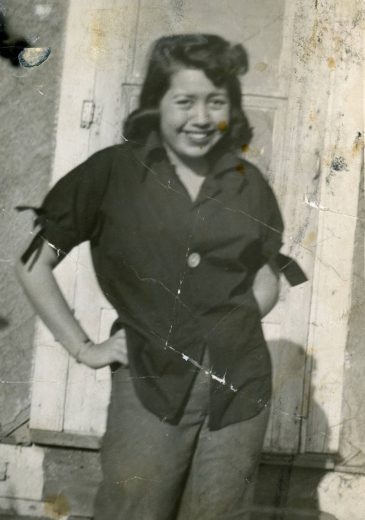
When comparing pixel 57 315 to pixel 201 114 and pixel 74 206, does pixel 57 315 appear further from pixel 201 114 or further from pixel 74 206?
pixel 201 114

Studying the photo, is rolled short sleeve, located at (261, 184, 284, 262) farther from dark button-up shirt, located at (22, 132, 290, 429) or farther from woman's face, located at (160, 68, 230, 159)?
woman's face, located at (160, 68, 230, 159)

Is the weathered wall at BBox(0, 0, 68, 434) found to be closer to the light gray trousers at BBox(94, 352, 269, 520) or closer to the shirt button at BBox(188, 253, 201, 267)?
the light gray trousers at BBox(94, 352, 269, 520)

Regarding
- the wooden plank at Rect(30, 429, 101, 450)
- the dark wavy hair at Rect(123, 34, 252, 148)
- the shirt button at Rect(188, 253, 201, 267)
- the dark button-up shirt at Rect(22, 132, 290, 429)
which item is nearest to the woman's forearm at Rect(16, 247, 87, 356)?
the dark button-up shirt at Rect(22, 132, 290, 429)

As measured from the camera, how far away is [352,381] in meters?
1.50

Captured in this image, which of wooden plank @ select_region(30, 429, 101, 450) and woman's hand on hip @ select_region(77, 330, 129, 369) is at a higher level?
woman's hand on hip @ select_region(77, 330, 129, 369)

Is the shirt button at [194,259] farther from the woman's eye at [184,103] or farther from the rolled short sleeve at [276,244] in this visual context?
the woman's eye at [184,103]

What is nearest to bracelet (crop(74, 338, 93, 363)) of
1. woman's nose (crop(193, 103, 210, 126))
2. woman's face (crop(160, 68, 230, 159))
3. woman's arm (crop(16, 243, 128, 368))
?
woman's arm (crop(16, 243, 128, 368))

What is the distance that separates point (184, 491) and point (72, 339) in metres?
0.60

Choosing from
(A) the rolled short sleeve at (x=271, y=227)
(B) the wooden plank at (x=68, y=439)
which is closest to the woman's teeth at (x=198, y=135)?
(A) the rolled short sleeve at (x=271, y=227)

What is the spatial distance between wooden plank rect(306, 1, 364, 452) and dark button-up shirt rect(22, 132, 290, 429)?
195mm

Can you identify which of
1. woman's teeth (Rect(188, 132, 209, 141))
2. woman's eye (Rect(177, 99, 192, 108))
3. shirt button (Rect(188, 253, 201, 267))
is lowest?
shirt button (Rect(188, 253, 201, 267))

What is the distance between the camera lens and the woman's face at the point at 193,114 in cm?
142

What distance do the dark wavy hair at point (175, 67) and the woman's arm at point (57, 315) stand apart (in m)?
0.49

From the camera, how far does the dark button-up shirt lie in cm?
143
